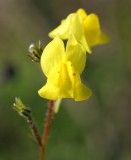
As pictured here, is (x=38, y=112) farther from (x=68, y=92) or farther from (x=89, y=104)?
(x=68, y=92)

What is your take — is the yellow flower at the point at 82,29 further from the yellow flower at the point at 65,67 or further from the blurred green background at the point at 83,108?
the blurred green background at the point at 83,108

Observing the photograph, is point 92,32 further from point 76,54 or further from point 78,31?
point 76,54

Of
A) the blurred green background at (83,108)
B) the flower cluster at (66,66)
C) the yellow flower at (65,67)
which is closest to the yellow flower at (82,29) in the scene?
the flower cluster at (66,66)

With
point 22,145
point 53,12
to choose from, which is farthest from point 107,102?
point 53,12

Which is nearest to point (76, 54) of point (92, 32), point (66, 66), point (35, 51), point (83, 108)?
point (66, 66)

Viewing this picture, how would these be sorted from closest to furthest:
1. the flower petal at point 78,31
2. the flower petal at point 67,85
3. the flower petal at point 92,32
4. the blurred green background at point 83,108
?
the flower petal at point 67,85 < the flower petal at point 78,31 < the flower petal at point 92,32 < the blurred green background at point 83,108

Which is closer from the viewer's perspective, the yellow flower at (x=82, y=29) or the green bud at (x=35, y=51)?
the green bud at (x=35, y=51)

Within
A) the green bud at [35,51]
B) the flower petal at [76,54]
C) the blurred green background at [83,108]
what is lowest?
the blurred green background at [83,108]

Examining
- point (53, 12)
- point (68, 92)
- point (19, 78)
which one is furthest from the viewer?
point (53, 12)
